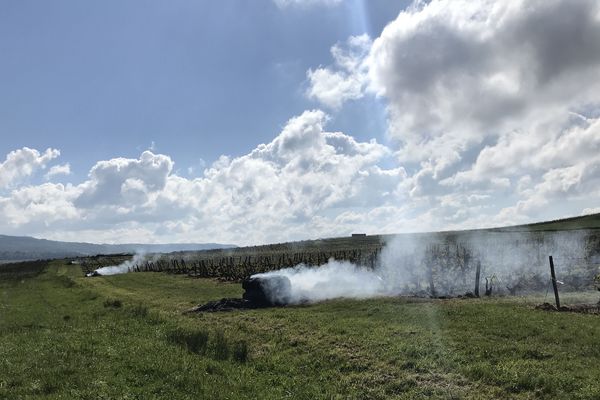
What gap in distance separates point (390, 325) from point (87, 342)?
1490 cm

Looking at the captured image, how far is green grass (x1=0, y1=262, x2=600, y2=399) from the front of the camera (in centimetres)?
1527

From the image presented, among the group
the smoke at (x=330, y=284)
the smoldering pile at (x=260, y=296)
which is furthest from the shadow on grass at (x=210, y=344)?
the smoke at (x=330, y=284)

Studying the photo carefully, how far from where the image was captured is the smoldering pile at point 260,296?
3581cm

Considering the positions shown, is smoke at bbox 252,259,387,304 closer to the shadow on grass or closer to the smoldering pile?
the smoldering pile

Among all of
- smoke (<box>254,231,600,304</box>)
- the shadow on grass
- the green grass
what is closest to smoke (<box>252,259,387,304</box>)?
smoke (<box>254,231,600,304</box>)

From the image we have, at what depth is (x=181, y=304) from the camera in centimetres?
3888

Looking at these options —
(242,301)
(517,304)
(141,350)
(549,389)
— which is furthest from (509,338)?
(242,301)

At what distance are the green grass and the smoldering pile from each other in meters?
5.00

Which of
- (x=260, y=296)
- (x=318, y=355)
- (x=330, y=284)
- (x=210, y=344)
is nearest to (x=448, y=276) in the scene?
(x=330, y=284)

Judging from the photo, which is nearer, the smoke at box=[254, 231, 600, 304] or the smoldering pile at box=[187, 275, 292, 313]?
the smoldering pile at box=[187, 275, 292, 313]

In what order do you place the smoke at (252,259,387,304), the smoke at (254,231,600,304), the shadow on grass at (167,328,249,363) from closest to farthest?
the shadow on grass at (167,328,249,363) → the smoke at (252,259,387,304) → the smoke at (254,231,600,304)

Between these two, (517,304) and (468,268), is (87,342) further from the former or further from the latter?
(468,268)

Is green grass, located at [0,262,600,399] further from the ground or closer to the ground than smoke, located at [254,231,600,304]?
closer to the ground

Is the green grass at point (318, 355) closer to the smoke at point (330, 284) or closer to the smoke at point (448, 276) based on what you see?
the smoke at point (330, 284)
